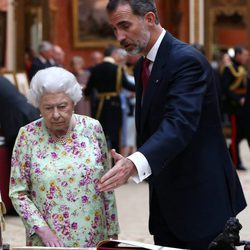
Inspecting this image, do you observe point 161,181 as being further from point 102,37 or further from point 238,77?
point 102,37

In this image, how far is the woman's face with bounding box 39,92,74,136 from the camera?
11.9ft

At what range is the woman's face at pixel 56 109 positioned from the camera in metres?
3.62

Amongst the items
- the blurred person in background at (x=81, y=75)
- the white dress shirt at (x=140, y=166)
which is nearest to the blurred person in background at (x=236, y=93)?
the blurred person in background at (x=81, y=75)

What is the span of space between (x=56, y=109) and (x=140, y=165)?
801mm

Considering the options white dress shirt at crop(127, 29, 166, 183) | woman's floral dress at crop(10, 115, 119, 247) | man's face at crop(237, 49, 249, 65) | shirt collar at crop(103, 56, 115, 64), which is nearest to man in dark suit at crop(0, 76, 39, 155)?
shirt collar at crop(103, 56, 115, 64)

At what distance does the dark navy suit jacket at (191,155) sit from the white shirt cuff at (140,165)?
0.23 metres

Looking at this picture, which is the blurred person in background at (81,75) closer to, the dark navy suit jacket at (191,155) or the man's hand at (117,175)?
the dark navy suit jacket at (191,155)

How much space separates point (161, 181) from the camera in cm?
333

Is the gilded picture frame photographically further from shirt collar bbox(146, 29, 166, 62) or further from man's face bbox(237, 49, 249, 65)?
shirt collar bbox(146, 29, 166, 62)

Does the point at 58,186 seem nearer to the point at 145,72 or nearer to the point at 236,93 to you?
the point at 145,72

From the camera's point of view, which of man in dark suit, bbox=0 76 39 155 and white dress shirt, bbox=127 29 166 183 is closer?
white dress shirt, bbox=127 29 166 183

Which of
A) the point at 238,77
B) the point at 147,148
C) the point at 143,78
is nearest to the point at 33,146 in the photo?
the point at 143,78

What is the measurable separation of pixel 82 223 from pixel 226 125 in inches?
547

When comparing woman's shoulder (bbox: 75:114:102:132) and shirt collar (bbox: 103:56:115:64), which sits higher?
shirt collar (bbox: 103:56:115:64)
